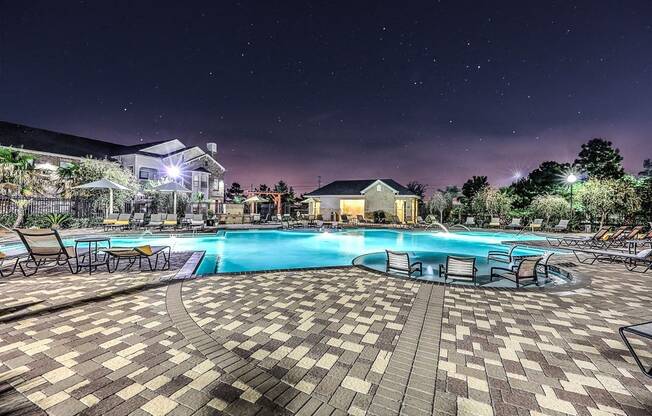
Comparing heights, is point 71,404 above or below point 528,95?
below

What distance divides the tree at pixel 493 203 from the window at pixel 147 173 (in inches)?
1367

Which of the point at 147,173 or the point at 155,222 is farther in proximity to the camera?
the point at 147,173

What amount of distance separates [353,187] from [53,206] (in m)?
28.0

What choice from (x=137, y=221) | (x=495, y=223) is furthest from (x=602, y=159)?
(x=137, y=221)

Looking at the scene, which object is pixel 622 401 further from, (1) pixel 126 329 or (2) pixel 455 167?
(2) pixel 455 167

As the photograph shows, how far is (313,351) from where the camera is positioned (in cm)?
321

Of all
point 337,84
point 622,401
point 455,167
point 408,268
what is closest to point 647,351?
point 622,401

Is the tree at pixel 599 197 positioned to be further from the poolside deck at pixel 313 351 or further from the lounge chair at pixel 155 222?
the lounge chair at pixel 155 222

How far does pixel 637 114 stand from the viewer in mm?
25844

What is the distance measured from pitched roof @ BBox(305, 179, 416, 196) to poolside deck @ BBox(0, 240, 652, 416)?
96.2 feet

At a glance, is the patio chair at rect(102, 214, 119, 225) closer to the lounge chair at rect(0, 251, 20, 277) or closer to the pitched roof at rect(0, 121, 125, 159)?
the pitched roof at rect(0, 121, 125, 159)

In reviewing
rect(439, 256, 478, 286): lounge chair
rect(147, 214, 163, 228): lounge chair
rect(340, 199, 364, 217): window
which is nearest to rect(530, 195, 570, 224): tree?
rect(340, 199, 364, 217): window

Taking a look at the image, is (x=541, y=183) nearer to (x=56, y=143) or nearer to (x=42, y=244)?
(x=42, y=244)

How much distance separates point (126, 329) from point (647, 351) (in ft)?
20.6
